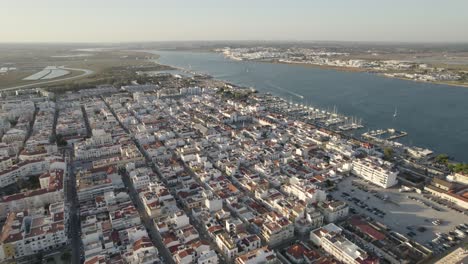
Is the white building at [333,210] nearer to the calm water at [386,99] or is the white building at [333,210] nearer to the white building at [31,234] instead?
the white building at [31,234]

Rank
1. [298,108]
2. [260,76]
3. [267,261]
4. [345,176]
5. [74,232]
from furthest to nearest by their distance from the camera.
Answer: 1. [260,76]
2. [298,108]
3. [345,176]
4. [74,232]
5. [267,261]

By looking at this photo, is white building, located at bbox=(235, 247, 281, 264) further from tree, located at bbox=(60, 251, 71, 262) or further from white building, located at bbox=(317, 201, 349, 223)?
tree, located at bbox=(60, 251, 71, 262)

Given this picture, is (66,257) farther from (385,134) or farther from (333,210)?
(385,134)

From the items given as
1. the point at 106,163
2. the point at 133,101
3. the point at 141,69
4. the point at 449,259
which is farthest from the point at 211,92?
the point at 449,259

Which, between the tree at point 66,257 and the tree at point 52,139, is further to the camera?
the tree at point 52,139

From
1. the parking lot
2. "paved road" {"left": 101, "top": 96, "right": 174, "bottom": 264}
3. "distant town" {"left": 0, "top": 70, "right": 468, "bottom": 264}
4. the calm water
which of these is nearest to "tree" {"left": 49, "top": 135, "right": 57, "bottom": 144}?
"distant town" {"left": 0, "top": 70, "right": 468, "bottom": 264}

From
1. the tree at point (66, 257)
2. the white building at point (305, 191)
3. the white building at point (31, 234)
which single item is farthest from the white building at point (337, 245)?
the white building at point (31, 234)

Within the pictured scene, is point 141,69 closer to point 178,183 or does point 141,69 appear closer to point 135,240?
point 178,183
